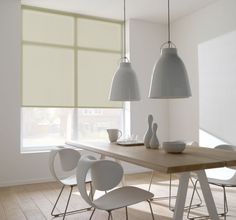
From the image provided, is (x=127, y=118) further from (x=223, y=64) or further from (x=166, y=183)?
(x=223, y=64)

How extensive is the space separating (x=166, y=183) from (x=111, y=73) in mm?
2397

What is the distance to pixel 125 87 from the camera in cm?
338

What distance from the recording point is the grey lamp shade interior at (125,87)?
3.37 meters

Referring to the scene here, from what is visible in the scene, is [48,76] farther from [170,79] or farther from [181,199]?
[181,199]

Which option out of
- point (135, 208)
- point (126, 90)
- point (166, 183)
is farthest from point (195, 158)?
point (166, 183)

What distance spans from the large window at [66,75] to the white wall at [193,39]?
1.19m

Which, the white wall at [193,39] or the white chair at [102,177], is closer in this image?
the white chair at [102,177]

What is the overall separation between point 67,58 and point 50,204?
2.76m

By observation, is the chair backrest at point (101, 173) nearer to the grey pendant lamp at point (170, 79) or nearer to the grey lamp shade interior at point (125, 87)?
the grey pendant lamp at point (170, 79)

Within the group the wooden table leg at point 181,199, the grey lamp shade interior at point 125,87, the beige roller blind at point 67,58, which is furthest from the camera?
the beige roller blind at point 67,58

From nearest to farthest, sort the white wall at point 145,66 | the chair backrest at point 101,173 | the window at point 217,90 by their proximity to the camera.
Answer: the chair backrest at point 101,173
the window at point 217,90
the white wall at point 145,66

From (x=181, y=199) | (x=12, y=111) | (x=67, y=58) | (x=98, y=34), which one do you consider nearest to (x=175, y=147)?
(x=181, y=199)

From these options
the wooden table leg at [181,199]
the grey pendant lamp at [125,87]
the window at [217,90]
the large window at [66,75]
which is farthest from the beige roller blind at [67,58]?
the wooden table leg at [181,199]

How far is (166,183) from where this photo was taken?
495 cm
